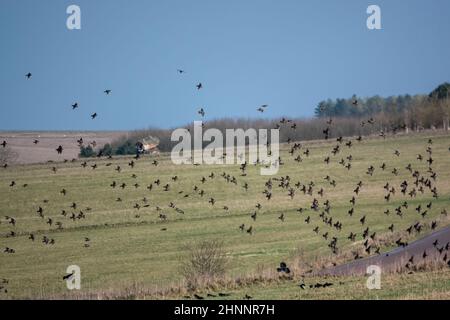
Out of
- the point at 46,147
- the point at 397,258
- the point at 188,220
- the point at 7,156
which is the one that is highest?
the point at 46,147

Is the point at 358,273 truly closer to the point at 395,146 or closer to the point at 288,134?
the point at 395,146

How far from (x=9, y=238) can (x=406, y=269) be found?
131ft

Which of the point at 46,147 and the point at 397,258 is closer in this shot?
the point at 397,258

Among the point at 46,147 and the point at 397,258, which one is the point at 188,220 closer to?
the point at 397,258

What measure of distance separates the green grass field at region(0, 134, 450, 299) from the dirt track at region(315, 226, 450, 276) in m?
3.67

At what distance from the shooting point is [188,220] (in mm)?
63656

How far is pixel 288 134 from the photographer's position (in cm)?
12700

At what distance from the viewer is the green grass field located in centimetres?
3862

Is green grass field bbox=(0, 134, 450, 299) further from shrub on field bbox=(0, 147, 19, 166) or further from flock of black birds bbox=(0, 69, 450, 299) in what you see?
shrub on field bbox=(0, 147, 19, 166)

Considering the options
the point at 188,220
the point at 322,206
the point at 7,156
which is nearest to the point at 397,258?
the point at 188,220

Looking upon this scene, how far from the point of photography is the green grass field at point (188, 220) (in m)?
38.6

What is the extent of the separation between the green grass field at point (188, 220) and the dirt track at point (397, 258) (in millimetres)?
3669

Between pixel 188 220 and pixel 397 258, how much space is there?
31266mm
